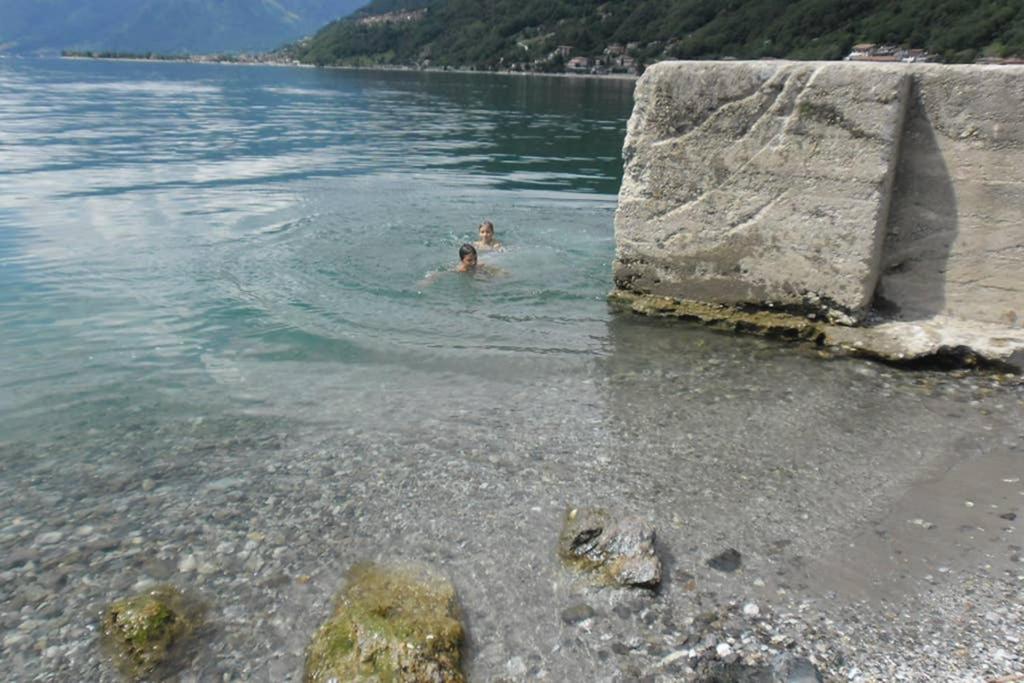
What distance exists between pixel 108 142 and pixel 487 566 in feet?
92.7

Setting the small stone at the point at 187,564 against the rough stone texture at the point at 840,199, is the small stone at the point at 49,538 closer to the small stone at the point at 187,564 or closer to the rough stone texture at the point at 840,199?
the small stone at the point at 187,564

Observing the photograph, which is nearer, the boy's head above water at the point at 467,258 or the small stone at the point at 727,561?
the small stone at the point at 727,561

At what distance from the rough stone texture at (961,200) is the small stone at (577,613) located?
5.62 meters

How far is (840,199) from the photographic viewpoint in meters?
7.92

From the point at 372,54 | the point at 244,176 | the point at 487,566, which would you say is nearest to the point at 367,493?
the point at 487,566

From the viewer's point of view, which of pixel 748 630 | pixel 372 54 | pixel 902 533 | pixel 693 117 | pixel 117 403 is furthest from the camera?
pixel 372 54

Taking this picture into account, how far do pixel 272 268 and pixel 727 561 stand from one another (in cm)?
896

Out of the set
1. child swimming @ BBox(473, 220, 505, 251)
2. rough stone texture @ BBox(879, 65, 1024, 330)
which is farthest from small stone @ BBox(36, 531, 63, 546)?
child swimming @ BBox(473, 220, 505, 251)

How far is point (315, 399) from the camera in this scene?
755 cm

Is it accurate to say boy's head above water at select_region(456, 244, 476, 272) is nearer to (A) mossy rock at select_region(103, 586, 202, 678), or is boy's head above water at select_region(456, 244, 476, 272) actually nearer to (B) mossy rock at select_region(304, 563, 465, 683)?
(B) mossy rock at select_region(304, 563, 465, 683)

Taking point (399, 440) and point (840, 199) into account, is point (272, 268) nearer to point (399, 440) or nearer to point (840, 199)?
point (399, 440)

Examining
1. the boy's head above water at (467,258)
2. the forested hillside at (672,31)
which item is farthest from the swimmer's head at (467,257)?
the forested hillside at (672,31)

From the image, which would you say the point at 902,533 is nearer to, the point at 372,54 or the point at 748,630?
the point at 748,630

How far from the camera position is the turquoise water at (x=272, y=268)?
8.31m
